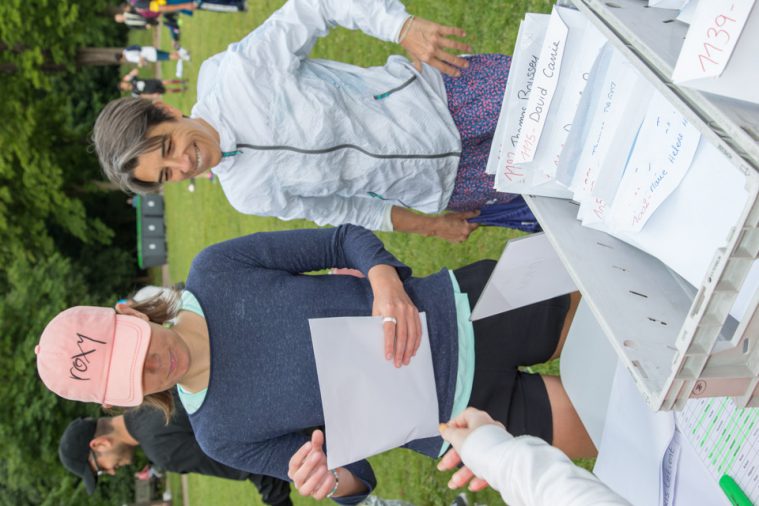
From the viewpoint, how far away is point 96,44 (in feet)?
51.2

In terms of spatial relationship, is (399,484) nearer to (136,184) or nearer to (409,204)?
(409,204)

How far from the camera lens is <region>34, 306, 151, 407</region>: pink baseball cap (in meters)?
1.75

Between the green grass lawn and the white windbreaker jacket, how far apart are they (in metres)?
1.33

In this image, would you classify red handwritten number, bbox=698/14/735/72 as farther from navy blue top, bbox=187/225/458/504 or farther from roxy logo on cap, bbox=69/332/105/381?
roxy logo on cap, bbox=69/332/105/381

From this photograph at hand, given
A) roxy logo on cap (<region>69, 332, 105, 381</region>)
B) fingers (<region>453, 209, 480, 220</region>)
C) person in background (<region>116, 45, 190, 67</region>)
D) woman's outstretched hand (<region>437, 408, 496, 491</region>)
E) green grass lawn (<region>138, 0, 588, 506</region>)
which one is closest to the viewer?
woman's outstretched hand (<region>437, 408, 496, 491</region>)

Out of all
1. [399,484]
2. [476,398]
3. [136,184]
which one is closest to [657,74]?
[476,398]

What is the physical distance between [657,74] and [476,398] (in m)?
1.21

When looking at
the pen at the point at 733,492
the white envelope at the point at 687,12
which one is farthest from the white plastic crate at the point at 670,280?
the pen at the point at 733,492

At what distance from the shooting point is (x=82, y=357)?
1771 mm

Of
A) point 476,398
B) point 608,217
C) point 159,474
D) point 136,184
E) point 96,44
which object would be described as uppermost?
point 608,217

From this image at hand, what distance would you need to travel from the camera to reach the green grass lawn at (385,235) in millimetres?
3607

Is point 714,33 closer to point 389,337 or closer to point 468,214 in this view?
point 389,337

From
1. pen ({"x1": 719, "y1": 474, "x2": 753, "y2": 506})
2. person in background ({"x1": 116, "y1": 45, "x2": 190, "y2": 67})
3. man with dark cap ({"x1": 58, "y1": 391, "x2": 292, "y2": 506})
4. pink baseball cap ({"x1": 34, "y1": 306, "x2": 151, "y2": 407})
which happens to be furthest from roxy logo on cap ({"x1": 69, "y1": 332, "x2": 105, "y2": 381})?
person in background ({"x1": 116, "y1": 45, "x2": 190, "y2": 67})

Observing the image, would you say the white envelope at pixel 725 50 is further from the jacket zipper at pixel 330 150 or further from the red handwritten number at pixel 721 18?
the jacket zipper at pixel 330 150
